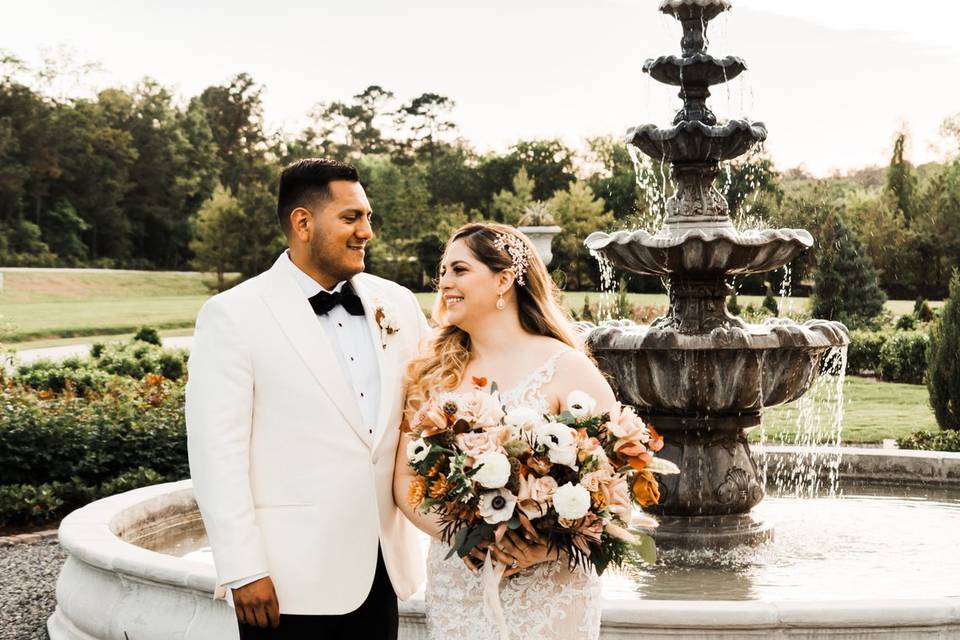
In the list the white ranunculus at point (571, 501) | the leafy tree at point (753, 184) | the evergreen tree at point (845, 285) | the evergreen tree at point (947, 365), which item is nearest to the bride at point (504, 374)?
the white ranunculus at point (571, 501)

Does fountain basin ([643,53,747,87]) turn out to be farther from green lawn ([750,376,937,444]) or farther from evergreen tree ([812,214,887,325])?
evergreen tree ([812,214,887,325])

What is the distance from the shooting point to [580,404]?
338cm

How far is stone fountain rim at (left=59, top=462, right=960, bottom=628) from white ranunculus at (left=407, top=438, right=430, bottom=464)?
6.12 ft

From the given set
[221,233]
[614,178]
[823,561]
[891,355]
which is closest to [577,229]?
[614,178]

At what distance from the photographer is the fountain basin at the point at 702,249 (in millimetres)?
7031

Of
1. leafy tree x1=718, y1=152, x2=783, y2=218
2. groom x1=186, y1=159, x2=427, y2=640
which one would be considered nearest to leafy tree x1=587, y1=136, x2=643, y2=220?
leafy tree x1=718, y1=152, x2=783, y2=218

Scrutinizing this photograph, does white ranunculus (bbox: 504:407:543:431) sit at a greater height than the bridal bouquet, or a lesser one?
greater

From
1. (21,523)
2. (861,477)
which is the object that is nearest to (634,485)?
(861,477)

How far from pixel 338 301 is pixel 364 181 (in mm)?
48560

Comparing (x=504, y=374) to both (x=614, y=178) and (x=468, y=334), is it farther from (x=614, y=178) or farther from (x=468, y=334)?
(x=614, y=178)

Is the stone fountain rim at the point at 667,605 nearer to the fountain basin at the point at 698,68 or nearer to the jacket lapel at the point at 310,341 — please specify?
the jacket lapel at the point at 310,341

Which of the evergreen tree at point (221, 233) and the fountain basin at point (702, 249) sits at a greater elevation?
the fountain basin at point (702, 249)

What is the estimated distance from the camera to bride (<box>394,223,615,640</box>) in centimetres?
362

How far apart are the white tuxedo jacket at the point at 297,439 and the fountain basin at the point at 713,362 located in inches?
146
